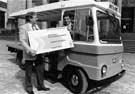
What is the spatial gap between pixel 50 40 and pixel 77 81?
51.7 inches

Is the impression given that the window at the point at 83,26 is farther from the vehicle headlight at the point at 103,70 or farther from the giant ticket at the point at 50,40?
the vehicle headlight at the point at 103,70

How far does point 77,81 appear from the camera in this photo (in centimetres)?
488

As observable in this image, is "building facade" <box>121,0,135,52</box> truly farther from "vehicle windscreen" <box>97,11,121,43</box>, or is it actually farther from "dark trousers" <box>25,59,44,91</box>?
"dark trousers" <box>25,59,44,91</box>

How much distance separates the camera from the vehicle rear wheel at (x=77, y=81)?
4707mm

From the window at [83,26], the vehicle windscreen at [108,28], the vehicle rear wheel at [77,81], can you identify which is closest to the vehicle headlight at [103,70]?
the vehicle rear wheel at [77,81]

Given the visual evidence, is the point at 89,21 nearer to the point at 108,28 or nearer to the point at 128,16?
the point at 108,28

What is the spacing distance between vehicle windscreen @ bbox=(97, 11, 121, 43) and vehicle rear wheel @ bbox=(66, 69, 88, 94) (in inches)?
40.8

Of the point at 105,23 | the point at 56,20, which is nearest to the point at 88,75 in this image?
the point at 105,23

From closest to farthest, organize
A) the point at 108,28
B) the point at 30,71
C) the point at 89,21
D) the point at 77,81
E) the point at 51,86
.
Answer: the point at 89,21
the point at 30,71
the point at 77,81
the point at 108,28
the point at 51,86

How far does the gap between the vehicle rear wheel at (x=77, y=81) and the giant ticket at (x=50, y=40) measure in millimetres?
765

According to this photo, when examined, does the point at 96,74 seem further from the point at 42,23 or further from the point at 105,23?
the point at 42,23

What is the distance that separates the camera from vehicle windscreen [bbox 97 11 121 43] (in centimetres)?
478

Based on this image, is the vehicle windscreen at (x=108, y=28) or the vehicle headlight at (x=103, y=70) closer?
the vehicle headlight at (x=103, y=70)

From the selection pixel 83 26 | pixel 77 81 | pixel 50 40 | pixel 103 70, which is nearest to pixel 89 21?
pixel 83 26
